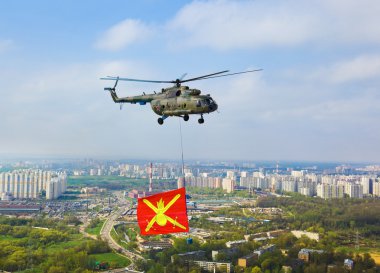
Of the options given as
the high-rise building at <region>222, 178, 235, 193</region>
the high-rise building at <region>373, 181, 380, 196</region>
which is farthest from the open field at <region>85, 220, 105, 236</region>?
the high-rise building at <region>373, 181, 380, 196</region>

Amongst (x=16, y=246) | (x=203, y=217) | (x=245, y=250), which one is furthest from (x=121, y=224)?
(x=245, y=250)

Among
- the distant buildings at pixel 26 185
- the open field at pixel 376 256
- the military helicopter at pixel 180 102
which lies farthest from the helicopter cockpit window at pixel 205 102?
the distant buildings at pixel 26 185

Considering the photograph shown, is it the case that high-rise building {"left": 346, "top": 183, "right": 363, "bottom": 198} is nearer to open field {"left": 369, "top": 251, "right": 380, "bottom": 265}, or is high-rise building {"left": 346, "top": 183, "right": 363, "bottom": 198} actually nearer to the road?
the road

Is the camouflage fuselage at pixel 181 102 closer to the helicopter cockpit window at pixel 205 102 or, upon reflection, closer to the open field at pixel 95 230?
the helicopter cockpit window at pixel 205 102

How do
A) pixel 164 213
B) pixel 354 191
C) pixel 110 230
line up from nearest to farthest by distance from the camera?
pixel 164 213
pixel 110 230
pixel 354 191

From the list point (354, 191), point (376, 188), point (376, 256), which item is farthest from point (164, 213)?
point (376, 188)

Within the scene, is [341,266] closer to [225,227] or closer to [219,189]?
[225,227]

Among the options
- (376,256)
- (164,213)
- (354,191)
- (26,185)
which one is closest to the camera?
(164,213)

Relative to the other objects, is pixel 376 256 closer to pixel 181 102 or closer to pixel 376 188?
pixel 181 102
